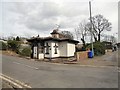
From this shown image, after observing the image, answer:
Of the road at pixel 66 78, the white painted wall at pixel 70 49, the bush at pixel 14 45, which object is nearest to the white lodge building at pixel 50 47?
the white painted wall at pixel 70 49

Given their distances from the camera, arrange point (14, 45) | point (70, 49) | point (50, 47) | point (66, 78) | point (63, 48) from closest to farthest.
Answer: point (66, 78) → point (50, 47) → point (63, 48) → point (70, 49) → point (14, 45)

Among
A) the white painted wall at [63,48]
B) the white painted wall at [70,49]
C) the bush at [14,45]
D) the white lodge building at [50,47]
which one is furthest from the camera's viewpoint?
the bush at [14,45]

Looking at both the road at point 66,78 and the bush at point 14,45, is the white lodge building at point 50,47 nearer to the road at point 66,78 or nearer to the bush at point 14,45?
the bush at point 14,45

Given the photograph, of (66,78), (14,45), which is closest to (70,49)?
(14,45)

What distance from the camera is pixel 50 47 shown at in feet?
106

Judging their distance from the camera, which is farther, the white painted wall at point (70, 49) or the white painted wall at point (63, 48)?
the white painted wall at point (70, 49)

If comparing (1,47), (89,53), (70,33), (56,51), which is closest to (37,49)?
(56,51)

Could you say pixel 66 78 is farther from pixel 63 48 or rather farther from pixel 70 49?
pixel 70 49

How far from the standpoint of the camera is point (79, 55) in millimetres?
29828

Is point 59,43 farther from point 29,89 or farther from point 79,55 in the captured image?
point 29,89

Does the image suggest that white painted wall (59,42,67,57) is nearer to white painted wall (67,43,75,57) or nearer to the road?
white painted wall (67,43,75,57)

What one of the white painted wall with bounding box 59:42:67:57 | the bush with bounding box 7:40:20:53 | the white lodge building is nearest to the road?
the white lodge building

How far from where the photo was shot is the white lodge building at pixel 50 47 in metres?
32.4

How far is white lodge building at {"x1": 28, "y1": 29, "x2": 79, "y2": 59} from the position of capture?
32.4 metres
